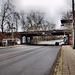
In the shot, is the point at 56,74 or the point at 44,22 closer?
the point at 56,74

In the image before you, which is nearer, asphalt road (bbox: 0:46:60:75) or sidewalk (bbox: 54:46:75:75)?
sidewalk (bbox: 54:46:75:75)

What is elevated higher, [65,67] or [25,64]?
[65,67]

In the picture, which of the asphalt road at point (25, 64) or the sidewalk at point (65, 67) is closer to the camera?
the sidewalk at point (65, 67)

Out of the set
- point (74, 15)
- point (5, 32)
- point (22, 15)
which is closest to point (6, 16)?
point (5, 32)

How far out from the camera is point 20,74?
6.52m

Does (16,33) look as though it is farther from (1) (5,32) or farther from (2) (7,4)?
(2) (7,4)

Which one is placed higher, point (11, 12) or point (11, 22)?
point (11, 12)

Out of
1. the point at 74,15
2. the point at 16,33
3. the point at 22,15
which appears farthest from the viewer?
the point at 22,15

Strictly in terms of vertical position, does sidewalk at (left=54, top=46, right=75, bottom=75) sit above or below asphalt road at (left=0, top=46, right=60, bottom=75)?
above

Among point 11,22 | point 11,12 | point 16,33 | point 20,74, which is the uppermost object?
point 11,12

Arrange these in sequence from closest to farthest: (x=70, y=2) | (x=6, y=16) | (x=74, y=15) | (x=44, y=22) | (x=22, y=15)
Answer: (x=70, y=2), (x=74, y=15), (x=6, y=16), (x=22, y=15), (x=44, y=22)

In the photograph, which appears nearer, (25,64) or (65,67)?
(65,67)

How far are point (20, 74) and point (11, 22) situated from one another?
40985mm

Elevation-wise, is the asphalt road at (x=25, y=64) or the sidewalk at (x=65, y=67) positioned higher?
the sidewalk at (x=65, y=67)
